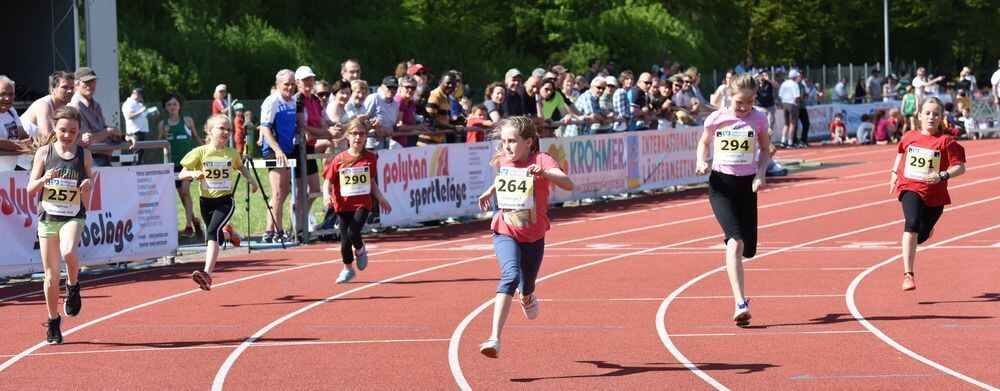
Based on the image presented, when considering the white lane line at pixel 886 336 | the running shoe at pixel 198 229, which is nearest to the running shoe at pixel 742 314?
the white lane line at pixel 886 336

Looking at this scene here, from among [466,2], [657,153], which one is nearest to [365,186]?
[657,153]

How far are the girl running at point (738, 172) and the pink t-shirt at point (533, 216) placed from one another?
5.79 ft

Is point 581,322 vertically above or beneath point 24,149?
beneath

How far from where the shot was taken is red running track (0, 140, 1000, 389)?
29.7ft

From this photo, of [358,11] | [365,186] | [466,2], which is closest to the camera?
[365,186]

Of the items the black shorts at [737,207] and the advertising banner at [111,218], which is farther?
the advertising banner at [111,218]

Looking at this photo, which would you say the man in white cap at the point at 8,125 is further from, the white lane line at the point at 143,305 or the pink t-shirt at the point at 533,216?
the pink t-shirt at the point at 533,216

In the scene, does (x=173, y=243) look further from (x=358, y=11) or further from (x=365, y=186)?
(x=358, y=11)

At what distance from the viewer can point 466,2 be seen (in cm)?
5725

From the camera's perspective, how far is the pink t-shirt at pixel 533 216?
30.5 feet

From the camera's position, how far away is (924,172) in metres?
12.2

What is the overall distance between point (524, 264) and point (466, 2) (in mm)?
48462

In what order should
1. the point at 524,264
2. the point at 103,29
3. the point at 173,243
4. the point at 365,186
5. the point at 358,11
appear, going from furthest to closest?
the point at 358,11
the point at 103,29
the point at 173,243
the point at 365,186
the point at 524,264

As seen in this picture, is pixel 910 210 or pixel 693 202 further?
pixel 693 202
